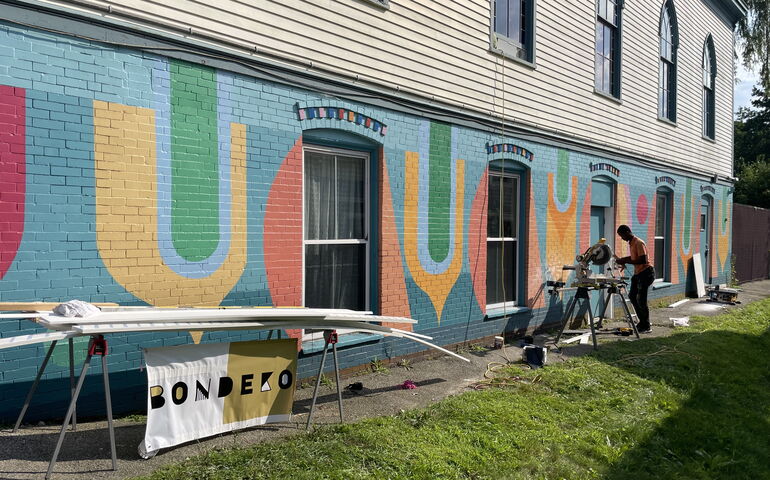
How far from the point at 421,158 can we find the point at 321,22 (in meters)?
2.16

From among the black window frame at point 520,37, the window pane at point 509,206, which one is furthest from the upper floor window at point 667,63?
the window pane at point 509,206

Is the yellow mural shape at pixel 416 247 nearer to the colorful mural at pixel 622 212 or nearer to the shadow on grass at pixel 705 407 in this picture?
the shadow on grass at pixel 705 407

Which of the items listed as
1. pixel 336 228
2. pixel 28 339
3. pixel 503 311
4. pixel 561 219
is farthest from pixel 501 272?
pixel 28 339

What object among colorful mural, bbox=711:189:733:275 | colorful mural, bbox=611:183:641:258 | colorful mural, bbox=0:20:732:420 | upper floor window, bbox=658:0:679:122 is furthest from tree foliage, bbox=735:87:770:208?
colorful mural, bbox=0:20:732:420

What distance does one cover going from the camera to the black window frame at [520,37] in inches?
340

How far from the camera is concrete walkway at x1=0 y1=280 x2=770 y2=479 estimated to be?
3.85 m

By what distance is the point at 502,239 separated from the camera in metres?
8.95

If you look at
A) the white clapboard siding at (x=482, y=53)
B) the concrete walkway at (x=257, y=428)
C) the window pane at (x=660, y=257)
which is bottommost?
the concrete walkway at (x=257, y=428)

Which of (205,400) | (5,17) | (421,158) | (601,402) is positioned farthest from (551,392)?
(5,17)

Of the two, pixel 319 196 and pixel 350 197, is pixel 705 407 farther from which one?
pixel 319 196

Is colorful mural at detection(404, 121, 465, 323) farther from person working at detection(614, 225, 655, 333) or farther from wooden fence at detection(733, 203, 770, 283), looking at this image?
wooden fence at detection(733, 203, 770, 283)

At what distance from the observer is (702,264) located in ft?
53.6

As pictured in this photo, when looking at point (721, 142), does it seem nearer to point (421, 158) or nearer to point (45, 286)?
point (421, 158)

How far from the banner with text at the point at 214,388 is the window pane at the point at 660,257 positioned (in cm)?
1197
